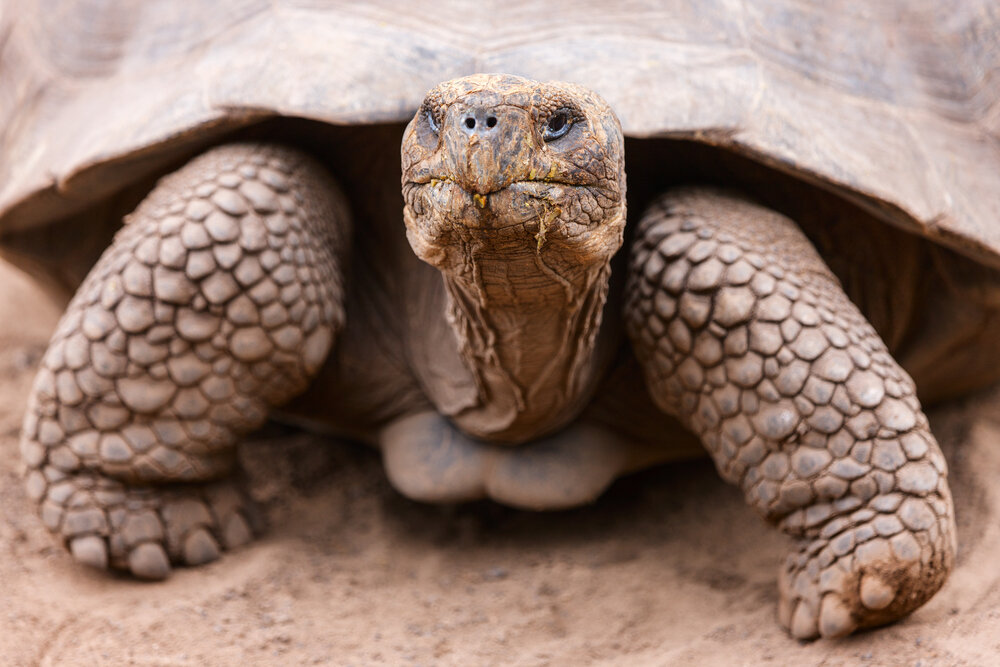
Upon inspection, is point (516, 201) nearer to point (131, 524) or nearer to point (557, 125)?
point (557, 125)

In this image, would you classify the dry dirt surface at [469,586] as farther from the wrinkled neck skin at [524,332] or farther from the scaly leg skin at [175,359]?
the wrinkled neck skin at [524,332]

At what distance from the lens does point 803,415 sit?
8.09ft

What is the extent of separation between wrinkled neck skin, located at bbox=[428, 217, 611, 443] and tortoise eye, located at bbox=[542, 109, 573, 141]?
18 cm

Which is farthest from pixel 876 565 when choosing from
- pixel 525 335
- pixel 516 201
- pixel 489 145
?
pixel 489 145

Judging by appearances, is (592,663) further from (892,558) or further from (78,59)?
(78,59)

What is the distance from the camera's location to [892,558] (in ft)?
7.76

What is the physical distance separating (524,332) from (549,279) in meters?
0.25

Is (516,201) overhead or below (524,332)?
overhead

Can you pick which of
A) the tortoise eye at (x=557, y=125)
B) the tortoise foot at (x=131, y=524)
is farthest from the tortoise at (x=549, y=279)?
the tortoise eye at (x=557, y=125)

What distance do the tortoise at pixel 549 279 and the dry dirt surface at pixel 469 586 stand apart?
0.45 ft

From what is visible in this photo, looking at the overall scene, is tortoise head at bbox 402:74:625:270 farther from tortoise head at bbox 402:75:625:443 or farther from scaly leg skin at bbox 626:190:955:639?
scaly leg skin at bbox 626:190:955:639

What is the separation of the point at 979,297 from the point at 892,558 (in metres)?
1.03

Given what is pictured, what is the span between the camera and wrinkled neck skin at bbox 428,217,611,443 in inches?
81.5

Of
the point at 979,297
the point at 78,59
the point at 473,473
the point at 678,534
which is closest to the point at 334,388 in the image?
the point at 473,473
